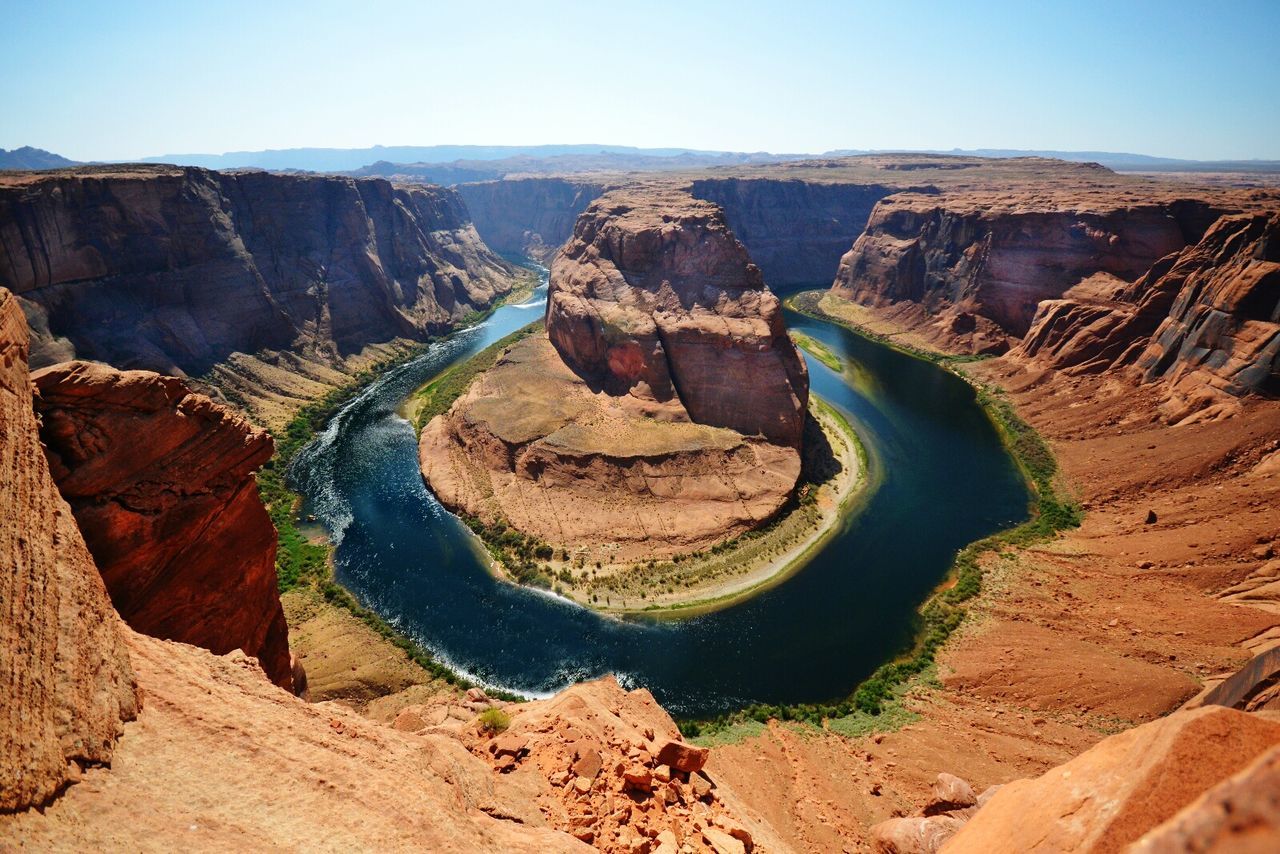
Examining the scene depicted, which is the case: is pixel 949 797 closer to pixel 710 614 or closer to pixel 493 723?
pixel 493 723

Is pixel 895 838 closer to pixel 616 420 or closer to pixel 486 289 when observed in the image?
pixel 616 420

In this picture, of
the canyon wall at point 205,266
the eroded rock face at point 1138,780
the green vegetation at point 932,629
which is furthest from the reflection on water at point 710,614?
the eroded rock face at point 1138,780

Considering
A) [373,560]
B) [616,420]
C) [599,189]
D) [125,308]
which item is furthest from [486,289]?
[373,560]

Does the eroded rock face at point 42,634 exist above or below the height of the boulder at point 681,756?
above

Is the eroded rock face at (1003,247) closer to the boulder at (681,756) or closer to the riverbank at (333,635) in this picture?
the boulder at (681,756)

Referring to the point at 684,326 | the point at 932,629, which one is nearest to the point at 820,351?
the point at 684,326

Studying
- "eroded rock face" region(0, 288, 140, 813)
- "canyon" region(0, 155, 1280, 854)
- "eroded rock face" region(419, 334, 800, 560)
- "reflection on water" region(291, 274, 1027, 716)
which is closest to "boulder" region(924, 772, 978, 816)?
"canyon" region(0, 155, 1280, 854)
